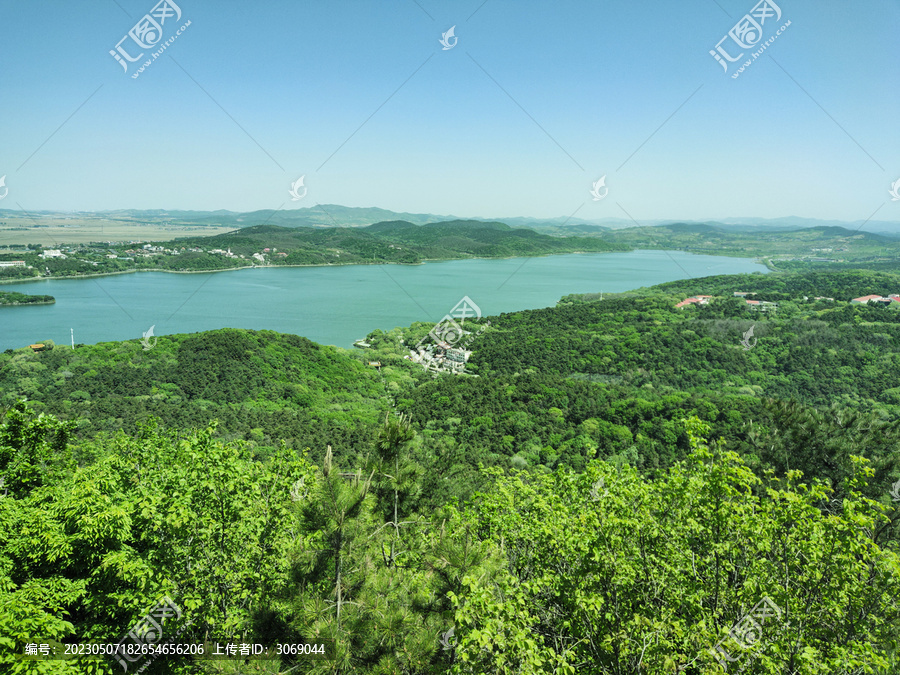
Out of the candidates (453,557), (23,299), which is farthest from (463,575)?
(23,299)

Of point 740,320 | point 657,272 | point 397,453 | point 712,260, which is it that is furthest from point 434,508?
point 712,260

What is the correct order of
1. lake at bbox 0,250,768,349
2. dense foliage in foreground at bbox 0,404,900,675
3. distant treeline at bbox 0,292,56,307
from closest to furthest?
dense foliage in foreground at bbox 0,404,900,675 < lake at bbox 0,250,768,349 < distant treeline at bbox 0,292,56,307

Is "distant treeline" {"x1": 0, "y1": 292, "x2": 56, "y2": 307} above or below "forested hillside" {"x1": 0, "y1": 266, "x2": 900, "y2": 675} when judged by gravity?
below

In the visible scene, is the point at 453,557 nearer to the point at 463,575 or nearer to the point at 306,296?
the point at 463,575

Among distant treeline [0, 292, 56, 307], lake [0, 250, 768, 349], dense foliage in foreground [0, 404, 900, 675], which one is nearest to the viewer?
dense foliage in foreground [0, 404, 900, 675]

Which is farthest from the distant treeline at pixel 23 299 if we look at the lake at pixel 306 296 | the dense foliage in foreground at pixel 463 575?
the dense foliage in foreground at pixel 463 575

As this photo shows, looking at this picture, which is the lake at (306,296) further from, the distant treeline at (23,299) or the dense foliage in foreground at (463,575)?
the dense foliage in foreground at (463,575)

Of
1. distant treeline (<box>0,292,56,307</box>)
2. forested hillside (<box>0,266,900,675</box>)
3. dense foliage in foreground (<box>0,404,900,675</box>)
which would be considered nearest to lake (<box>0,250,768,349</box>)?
distant treeline (<box>0,292,56,307</box>)

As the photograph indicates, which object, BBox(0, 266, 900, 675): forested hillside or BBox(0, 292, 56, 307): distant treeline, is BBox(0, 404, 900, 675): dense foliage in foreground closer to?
BBox(0, 266, 900, 675): forested hillside

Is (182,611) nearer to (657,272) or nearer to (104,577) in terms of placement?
(104,577)
